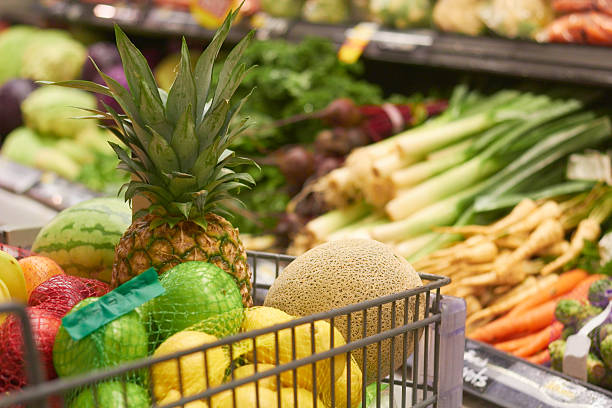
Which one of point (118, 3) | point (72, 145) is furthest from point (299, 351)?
point (118, 3)

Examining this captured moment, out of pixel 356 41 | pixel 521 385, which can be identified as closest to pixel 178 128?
pixel 521 385

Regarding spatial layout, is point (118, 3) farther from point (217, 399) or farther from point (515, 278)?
point (217, 399)

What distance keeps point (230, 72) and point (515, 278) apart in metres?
1.32

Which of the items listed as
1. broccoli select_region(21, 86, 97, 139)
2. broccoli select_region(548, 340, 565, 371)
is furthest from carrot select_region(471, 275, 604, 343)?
broccoli select_region(21, 86, 97, 139)

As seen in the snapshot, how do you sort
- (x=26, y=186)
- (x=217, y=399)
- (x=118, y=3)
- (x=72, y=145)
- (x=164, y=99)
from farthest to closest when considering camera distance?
(x=118, y=3), (x=72, y=145), (x=26, y=186), (x=164, y=99), (x=217, y=399)

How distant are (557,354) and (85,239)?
1.11m

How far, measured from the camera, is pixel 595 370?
1474mm

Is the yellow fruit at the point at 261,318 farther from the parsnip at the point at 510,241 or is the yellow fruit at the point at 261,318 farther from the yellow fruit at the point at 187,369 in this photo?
the parsnip at the point at 510,241

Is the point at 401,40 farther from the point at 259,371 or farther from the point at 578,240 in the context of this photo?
the point at 259,371

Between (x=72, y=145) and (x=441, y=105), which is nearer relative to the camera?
(x=441, y=105)

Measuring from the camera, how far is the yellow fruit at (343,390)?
36.4 inches

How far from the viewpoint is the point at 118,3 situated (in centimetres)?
435

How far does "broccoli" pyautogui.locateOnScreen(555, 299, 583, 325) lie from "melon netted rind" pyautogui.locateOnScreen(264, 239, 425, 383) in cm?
71

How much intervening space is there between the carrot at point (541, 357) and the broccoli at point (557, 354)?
78 millimetres
